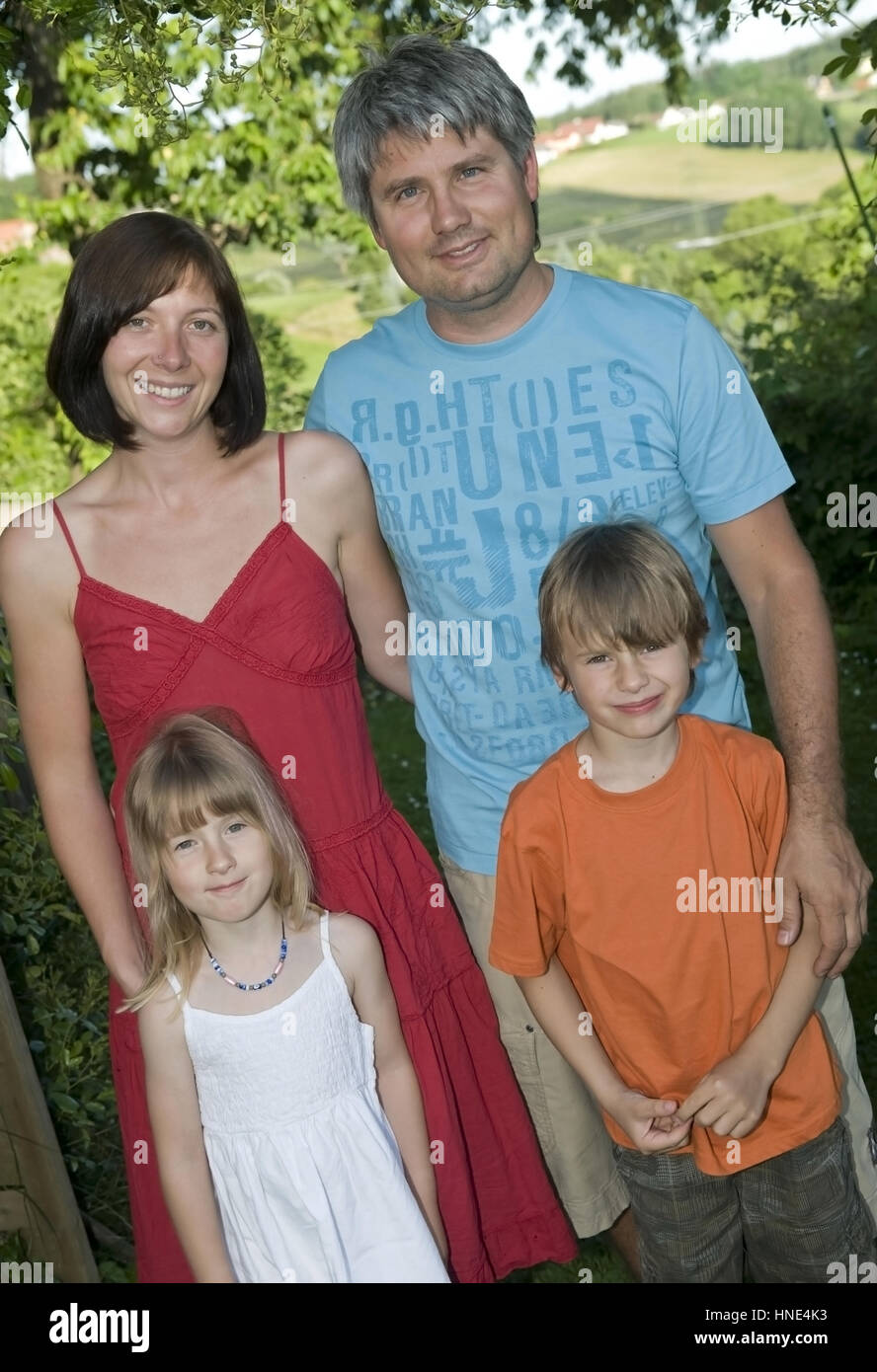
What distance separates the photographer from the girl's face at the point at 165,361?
7.32 ft

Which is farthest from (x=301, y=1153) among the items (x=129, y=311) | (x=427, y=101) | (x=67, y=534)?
(x=427, y=101)

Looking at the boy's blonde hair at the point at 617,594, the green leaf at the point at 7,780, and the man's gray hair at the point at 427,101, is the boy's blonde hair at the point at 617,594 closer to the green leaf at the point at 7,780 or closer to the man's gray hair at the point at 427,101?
the man's gray hair at the point at 427,101

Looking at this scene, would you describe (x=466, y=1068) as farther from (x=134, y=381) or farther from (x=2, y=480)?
(x=2, y=480)

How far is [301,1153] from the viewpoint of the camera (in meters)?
2.21

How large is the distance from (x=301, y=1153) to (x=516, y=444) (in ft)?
3.77

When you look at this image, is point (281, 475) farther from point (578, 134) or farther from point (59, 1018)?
point (578, 134)

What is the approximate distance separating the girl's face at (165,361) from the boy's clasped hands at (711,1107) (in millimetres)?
1246

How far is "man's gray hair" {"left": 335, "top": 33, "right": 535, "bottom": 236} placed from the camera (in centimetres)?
234

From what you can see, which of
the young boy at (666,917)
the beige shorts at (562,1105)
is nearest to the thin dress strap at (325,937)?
the young boy at (666,917)

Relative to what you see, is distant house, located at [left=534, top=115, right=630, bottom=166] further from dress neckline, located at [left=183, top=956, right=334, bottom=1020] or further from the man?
dress neckline, located at [left=183, top=956, right=334, bottom=1020]

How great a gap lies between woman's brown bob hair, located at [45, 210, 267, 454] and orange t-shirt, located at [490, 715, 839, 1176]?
0.77 m

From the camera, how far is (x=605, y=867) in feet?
7.41

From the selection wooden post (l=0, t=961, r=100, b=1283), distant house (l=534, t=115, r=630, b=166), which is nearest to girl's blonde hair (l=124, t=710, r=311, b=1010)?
wooden post (l=0, t=961, r=100, b=1283)

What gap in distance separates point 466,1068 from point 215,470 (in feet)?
3.54
